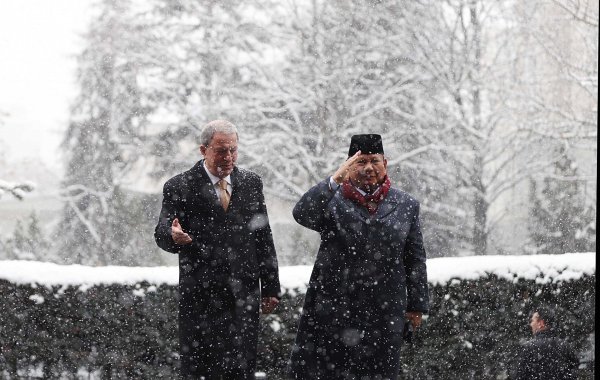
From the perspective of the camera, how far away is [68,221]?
18.4m

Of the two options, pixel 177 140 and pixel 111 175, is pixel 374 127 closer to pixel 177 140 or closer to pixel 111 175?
pixel 177 140

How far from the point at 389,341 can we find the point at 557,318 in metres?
3.11

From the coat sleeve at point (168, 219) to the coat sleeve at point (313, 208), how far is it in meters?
0.62

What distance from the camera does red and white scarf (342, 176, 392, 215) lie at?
13.7ft

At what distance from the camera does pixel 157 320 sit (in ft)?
19.8

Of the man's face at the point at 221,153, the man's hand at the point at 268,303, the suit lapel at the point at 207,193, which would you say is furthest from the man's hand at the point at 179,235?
the man's hand at the point at 268,303

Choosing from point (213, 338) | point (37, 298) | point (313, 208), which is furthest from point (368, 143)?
point (37, 298)

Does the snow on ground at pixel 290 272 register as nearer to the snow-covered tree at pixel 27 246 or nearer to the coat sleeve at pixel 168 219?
the coat sleeve at pixel 168 219

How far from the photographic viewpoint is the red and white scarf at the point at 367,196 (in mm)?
4168

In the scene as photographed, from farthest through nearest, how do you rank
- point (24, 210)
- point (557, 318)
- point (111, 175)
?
point (24, 210) < point (111, 175) < point (557, 318)

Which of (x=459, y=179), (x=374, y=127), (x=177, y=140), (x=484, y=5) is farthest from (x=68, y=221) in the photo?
(x=484, y=5)

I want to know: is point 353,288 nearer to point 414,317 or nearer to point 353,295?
point 353,295

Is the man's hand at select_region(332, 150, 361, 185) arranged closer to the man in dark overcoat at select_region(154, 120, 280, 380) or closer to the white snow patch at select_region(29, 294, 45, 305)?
the man in dark overcoat at select_region(154, 120, 280, 380)

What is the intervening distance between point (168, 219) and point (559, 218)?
566 inches
